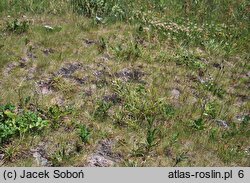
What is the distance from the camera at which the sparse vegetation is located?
6926mm

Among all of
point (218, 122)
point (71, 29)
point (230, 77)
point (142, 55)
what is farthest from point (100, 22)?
point (218, 122)

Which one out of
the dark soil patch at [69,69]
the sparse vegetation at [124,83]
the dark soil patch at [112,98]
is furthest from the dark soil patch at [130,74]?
the dark soil patch at [69,69]

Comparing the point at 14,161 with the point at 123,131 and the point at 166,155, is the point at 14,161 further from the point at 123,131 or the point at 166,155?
the point at 166,155

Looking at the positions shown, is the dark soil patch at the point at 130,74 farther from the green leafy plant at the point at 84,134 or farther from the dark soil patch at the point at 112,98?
the green leafy plant at the point at 84,134

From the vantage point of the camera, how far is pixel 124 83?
28.6ft

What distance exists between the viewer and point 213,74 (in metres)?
9.77

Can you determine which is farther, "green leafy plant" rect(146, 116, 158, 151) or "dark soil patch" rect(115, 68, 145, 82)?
"dark soil patch" rect(115, 68, 145, 82)

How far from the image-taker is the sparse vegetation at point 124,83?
22.7ft

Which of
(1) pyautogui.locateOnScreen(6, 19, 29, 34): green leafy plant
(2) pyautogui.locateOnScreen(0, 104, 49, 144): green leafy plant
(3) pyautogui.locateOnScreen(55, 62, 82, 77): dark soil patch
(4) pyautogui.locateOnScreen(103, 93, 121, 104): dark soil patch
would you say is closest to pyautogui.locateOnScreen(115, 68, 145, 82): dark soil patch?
(4) pyautogui.locateOnScreen(103, 93, 121, 104): dark soil patch

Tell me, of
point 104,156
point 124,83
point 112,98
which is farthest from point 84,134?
point 124,83

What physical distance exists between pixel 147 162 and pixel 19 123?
2.40 m

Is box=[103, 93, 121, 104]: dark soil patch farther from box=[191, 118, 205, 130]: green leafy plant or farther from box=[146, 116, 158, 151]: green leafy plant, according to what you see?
box=[191, 118, 205, 130]: green leafy plant

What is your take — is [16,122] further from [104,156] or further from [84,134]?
[104,156]

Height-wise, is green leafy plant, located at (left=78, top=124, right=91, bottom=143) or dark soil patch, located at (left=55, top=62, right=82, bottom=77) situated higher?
dark soil patch, located at (left=55, top=62, right=82, bottom=77)
